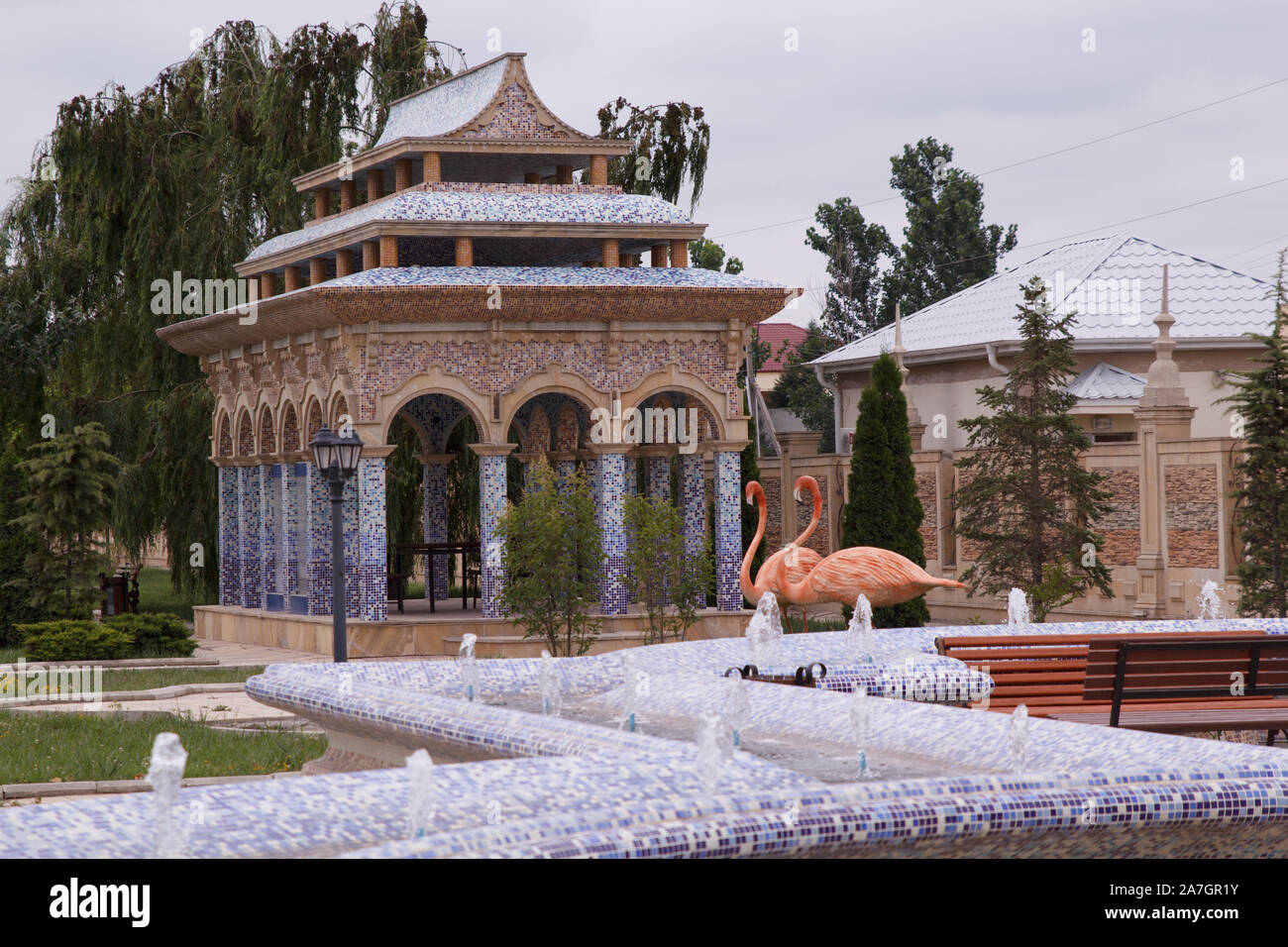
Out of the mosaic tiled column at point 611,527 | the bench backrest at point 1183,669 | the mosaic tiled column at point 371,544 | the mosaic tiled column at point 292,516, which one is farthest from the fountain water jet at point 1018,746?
the mosaic tiled column at point 292,516

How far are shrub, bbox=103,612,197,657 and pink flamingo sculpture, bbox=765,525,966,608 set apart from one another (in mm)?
8291

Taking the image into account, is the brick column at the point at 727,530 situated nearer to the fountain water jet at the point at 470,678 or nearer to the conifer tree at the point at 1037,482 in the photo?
the conifer tree at the point at 1037,482

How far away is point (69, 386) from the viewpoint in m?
28.1

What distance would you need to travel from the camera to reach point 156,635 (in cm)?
2053

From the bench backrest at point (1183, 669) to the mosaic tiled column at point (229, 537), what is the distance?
53.9 ft

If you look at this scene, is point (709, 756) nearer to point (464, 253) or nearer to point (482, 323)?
point (482, 323)

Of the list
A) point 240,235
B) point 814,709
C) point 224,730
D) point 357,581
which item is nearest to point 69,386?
point 240,235

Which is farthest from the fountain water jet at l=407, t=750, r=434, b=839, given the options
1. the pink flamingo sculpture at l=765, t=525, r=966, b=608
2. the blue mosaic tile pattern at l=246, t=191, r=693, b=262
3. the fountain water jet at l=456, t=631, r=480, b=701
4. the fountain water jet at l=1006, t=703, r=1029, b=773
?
the blue mosaic tile pattern at l=246, t=191, r=693, b=262

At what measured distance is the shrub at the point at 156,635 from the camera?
20.5m

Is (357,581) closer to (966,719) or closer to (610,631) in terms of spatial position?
(610,631)

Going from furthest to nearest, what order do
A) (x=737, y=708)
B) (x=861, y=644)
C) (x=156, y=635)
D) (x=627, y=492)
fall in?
1. (x=627, y=492)
2. (x=156, y=635)
3. (x=861, y=644)
4. (x=737, y=708)

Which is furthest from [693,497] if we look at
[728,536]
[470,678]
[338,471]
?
[470,678]

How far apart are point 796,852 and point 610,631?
14.3 metres

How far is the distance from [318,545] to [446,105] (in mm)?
5709
